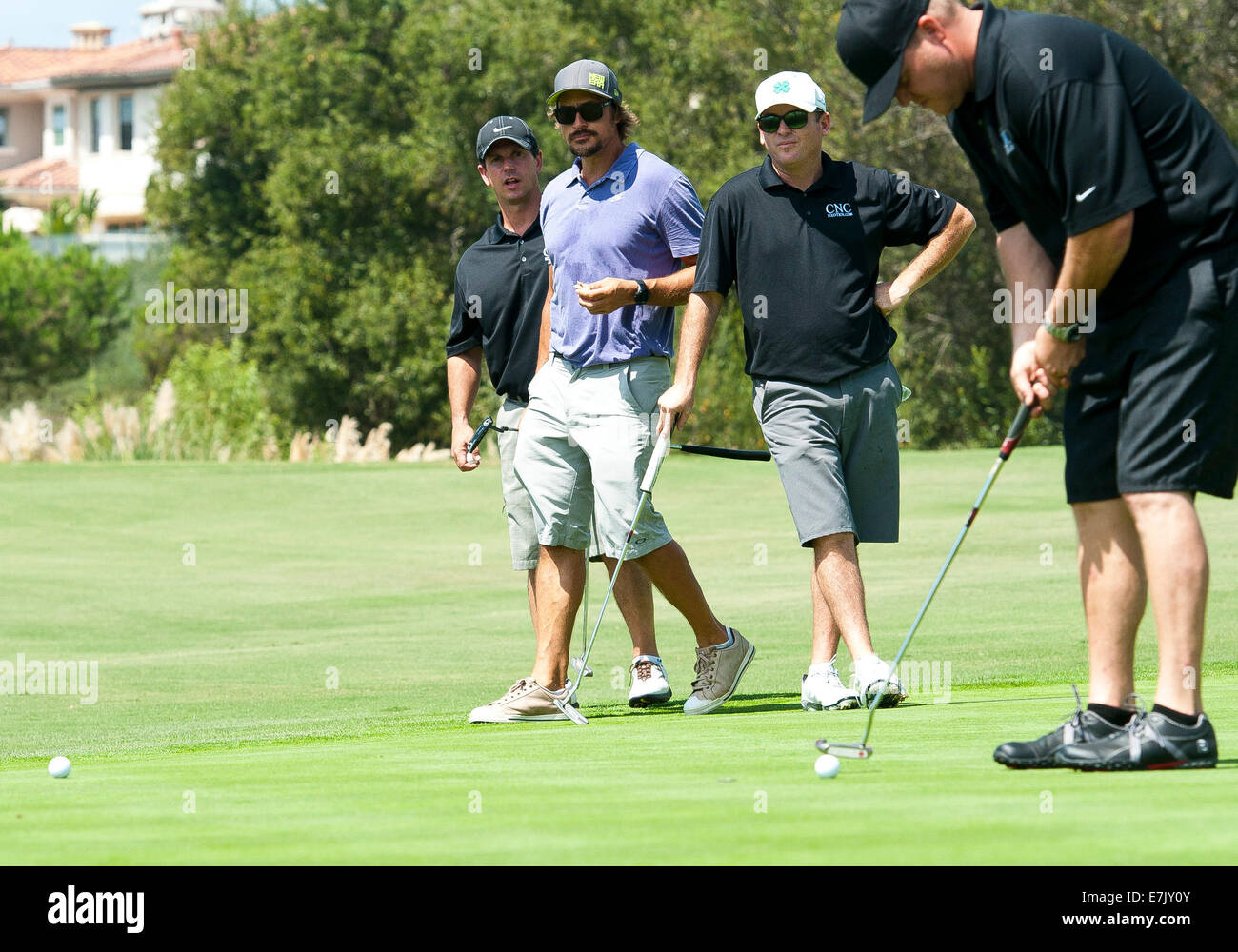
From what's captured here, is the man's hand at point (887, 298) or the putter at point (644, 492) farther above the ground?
the man's hand at point (887, 298)

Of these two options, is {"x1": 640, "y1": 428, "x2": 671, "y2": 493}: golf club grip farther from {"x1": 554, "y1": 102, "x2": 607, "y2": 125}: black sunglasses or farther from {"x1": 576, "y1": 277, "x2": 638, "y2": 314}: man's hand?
{"x1": 554, "y1": 102, "x2": 607, "y2": 125}: black sunglasses

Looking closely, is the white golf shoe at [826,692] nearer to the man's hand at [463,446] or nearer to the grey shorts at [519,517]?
the grey shorts at [519,517]

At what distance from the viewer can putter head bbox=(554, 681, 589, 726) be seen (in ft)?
21.4

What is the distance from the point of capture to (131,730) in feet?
25.6

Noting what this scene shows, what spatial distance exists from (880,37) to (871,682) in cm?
269

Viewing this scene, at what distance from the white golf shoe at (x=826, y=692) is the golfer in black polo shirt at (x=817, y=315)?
0.25 ft

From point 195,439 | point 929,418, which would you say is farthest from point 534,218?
point 929,418

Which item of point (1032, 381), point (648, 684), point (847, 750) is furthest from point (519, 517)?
point (1032, 381)

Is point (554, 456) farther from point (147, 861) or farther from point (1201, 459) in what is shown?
point (147, 861)

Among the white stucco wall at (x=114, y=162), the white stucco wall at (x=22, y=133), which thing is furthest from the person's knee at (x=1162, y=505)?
the white stucco wall at (x=22, y=133)

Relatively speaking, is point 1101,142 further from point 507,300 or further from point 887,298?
point 507,300

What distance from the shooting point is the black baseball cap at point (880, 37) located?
4543mm

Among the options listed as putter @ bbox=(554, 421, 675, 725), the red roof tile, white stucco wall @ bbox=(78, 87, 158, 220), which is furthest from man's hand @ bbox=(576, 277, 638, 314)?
white stucco wall @ bbox=(78, 87, 158, 220)

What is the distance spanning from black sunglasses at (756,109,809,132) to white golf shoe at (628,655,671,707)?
2226 millimetres
